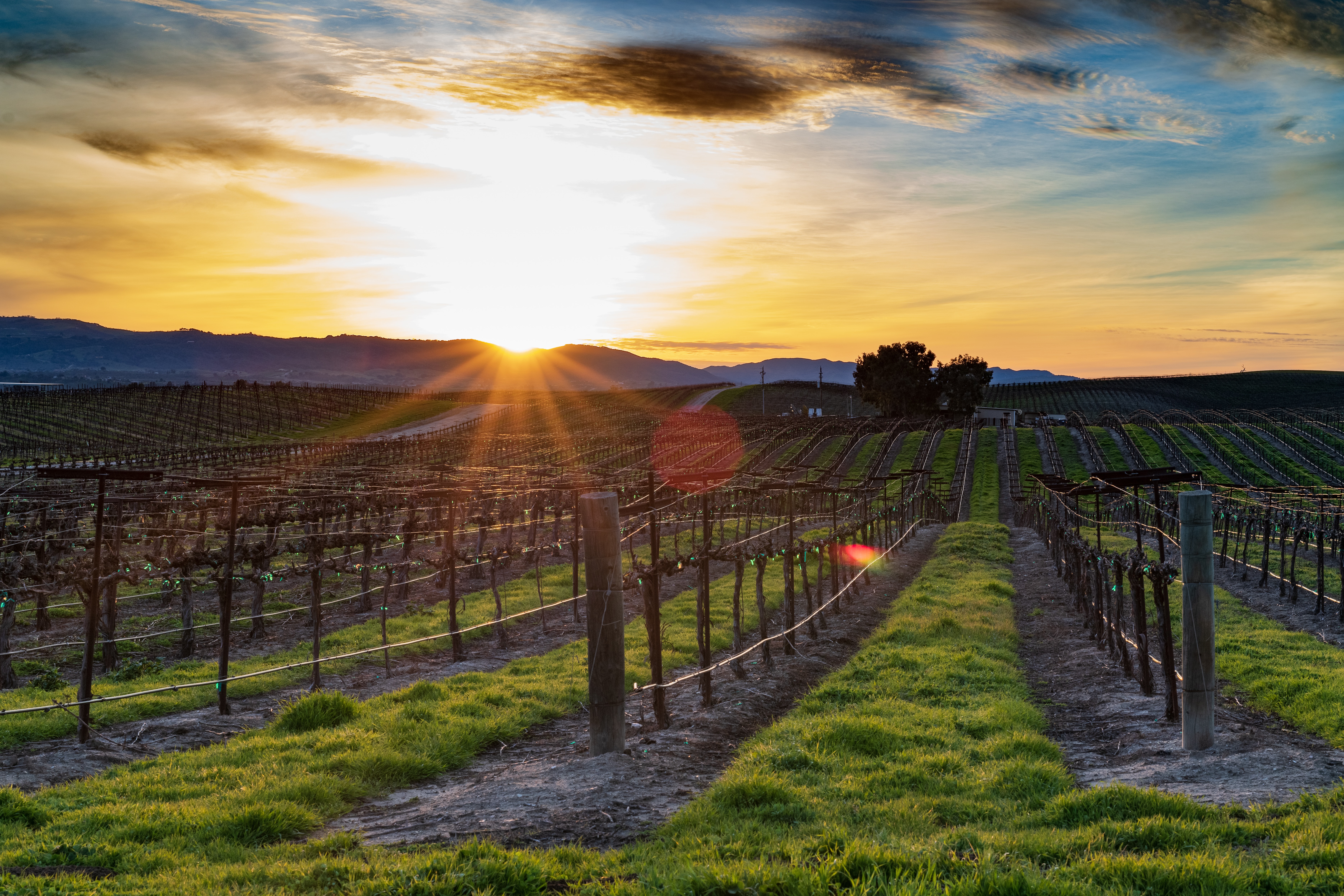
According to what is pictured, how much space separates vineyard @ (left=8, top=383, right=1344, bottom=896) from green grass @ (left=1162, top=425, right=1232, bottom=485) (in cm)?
3346

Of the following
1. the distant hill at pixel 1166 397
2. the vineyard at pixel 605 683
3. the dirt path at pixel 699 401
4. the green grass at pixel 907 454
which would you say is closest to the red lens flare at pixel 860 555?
the vineyard at pixel 605 683

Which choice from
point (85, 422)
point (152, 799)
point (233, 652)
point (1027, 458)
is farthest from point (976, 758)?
point (85, 422)

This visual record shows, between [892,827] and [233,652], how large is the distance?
17.8 meters

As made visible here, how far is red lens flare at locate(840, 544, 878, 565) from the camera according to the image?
34.2 meters

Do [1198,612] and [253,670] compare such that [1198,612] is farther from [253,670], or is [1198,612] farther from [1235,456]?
[1235,456]

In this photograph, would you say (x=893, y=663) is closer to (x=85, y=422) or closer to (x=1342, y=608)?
(x=1342, y=608)

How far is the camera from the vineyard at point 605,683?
746 centimetres

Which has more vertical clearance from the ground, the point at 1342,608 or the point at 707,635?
the point at 707,635

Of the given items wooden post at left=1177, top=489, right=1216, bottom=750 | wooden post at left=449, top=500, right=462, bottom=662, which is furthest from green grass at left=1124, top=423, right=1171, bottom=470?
wooden post at left=1177, top=489, right=1216, bottom=750

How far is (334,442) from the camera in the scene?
8856 cm

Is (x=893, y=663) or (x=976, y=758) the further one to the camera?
(x=893, y=663)

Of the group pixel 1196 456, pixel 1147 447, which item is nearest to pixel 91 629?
pixel 1196 456

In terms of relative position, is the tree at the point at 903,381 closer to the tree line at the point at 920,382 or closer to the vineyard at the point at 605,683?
the tree line at the point at 920,382

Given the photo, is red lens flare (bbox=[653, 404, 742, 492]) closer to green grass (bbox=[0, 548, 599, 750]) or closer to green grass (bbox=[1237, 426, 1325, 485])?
green grass (bbox=[0, 548, 599, 750])
